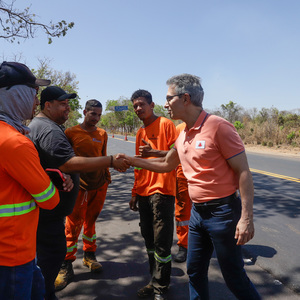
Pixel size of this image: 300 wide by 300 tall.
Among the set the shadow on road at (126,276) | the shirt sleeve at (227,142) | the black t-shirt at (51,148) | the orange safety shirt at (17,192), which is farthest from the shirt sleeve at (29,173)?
the shadow on road at (126,276)

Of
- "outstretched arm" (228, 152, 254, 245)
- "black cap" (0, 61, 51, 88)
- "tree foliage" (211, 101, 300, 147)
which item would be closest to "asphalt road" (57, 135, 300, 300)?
"outstretched arm" (228, 152, 254, 245)

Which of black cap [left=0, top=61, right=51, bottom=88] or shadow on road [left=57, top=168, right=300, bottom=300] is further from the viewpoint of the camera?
shadow on road [left=57, top=168, right=300, bottom=300]

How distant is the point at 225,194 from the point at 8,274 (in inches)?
58.9

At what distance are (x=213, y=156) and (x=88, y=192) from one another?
204cm

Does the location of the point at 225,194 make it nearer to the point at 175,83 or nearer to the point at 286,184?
the point at 175,83

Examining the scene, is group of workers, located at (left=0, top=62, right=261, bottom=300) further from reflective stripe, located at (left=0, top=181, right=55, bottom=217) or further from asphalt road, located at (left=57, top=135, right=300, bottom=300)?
asphalt road, located at (left=57, top=135, right=300, bottom=300)

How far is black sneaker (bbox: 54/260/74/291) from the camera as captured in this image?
9.68 feet

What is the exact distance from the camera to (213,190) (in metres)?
2.08

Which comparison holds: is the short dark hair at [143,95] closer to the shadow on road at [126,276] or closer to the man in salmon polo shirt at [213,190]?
the man in salmon polo shirt at [213,190]

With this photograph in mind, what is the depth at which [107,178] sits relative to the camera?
390 centimetres

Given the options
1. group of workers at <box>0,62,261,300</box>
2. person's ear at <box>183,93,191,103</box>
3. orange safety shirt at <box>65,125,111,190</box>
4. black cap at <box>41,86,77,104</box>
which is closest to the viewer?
group of workers at <box>0,62,261,300</box>

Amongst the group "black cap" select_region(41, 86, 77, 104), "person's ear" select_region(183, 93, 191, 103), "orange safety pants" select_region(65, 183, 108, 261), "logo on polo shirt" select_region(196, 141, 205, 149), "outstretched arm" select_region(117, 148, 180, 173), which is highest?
"person's ear" select_region(183, 93, 191, 103)

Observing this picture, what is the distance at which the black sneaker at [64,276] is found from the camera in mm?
2949

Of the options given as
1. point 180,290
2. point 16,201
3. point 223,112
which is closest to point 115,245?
point 180,290
